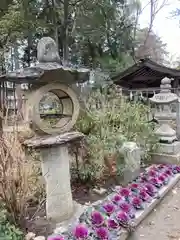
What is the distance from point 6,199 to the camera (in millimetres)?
2461

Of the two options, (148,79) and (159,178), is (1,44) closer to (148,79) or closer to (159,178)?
(148,79)

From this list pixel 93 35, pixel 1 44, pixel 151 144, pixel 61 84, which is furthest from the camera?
pixel 93 35

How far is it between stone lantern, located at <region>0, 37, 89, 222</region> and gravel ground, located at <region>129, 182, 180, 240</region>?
842 millimetres

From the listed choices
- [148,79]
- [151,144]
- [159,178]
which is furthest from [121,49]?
[159,178]

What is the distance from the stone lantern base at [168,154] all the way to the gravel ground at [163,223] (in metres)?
1.31

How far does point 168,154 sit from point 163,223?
2.18 metres

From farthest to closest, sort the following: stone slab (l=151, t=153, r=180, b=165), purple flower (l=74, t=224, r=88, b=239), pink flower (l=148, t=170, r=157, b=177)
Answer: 1. stone slab (l=151, t=153, r=180, b=165)
2. pink flower (l=148, t=170, r=157, b=177)
3. purple flower (l=74, t=224, r=88, b=239)

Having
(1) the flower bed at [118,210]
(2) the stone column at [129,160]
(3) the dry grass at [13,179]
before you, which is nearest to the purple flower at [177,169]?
(1) the flower bed at [118,210]

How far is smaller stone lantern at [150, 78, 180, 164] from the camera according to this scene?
5.02m

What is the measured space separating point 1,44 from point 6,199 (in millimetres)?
13866

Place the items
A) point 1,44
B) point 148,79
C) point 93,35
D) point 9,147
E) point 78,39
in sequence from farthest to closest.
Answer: point 78,39 < point 93,35 < point 1,44 < point 148,79 < point 9,147

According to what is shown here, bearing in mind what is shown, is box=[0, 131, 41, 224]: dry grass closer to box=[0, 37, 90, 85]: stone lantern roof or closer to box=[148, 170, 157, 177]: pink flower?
box=[0, 37, 90, 85]: stone lantern roof

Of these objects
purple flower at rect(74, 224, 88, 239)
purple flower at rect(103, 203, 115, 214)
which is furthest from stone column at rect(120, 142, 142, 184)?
purple flower at rect(74, 224, 88, 239)

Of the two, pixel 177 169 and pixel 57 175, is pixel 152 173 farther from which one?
pixel 57 175
